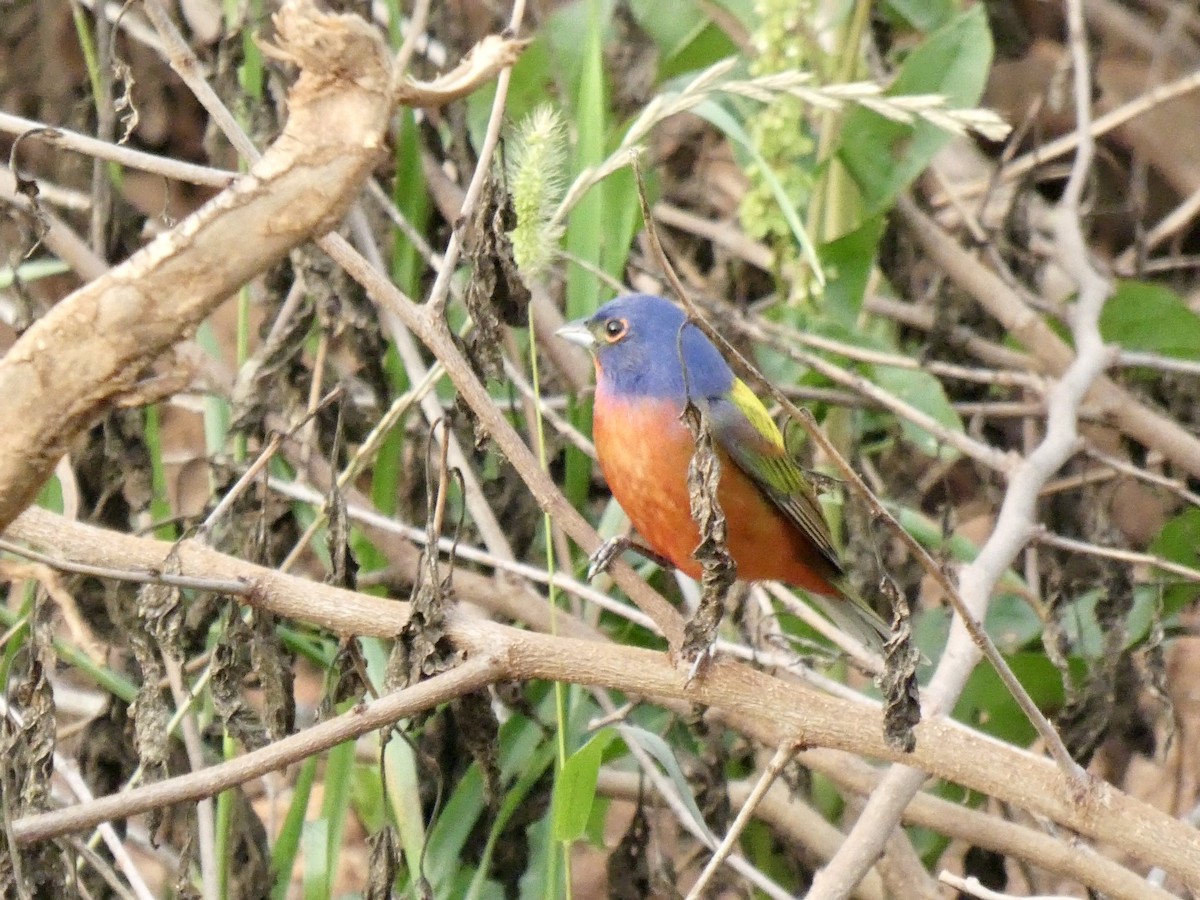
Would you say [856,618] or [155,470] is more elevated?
[155,470]

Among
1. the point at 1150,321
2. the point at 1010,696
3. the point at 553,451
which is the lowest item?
the point at 1010,696

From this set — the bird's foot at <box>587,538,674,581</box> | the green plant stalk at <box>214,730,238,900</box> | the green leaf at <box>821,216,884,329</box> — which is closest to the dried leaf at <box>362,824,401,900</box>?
the bird's foot at <box>587,538,674,581</box>

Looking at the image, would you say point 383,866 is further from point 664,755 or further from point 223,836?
point 223,836

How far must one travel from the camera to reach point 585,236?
3357mm

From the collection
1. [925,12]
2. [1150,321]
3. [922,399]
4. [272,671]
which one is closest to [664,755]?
[272,671]

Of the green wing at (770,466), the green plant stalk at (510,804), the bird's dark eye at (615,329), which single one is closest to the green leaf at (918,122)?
the green wing at (770,466)

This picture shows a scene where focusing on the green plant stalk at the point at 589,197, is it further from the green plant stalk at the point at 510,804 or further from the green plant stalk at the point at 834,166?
the green plant stalk at the point at 510,804

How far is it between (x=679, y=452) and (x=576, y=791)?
2.72 feet

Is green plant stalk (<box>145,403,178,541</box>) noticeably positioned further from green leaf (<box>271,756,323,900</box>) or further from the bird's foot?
the bird's foot

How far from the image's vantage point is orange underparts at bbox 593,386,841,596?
3066mm

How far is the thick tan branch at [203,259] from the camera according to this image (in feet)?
5.03

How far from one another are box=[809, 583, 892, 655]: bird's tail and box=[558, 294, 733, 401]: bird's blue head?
589mm

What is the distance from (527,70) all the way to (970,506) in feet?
7.26

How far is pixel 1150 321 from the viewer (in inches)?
168
